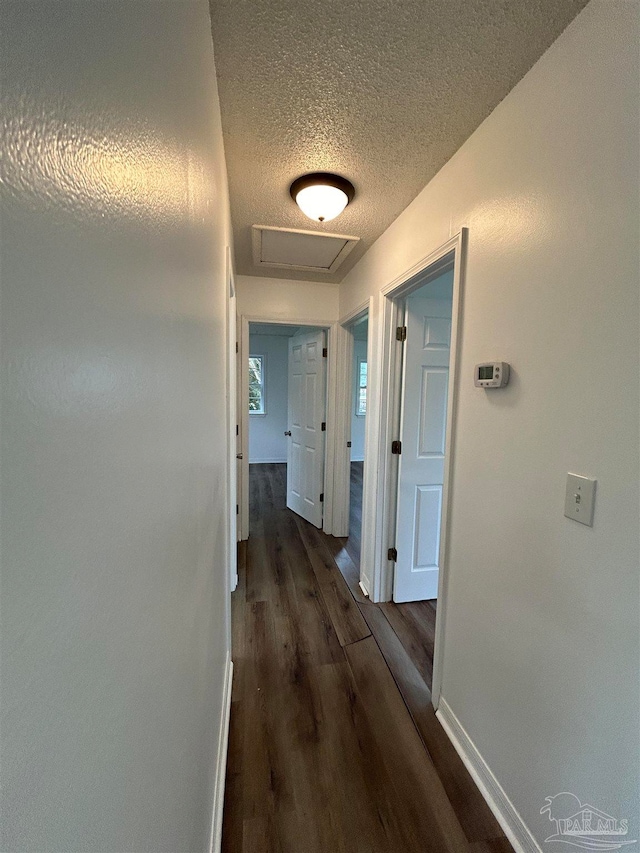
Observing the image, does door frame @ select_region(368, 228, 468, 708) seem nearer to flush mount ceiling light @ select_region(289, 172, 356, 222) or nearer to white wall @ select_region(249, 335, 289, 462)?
flush mount ceiling light @ select_region(289, 172, 356, 222)

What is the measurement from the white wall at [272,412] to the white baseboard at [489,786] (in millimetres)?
5061

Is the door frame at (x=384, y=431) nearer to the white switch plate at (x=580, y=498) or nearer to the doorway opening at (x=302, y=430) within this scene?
the doorway opening at (x=302, y=430)

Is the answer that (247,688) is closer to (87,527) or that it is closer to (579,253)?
(87,527)

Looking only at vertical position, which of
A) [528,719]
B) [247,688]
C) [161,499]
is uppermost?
[161,499]

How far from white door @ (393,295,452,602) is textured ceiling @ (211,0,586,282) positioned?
2.54 ft

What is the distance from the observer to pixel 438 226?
158 centimetres

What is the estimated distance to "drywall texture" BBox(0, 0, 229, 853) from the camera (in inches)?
8.3

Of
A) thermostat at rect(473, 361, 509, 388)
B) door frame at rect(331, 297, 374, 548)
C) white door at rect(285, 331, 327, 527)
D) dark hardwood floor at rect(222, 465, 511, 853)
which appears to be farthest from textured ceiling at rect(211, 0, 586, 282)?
dark hardwood floor at rect(222, 465, 511, 853)

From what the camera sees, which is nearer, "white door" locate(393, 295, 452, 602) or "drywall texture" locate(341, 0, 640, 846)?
"drywall texture" locate(341, 0, 640, 846)

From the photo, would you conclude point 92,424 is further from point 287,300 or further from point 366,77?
point 287,300

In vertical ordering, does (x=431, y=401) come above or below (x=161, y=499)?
above

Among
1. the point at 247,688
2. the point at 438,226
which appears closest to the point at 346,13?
the point at 438,226

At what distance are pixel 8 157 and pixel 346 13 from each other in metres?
1.26

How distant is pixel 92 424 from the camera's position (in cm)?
31
